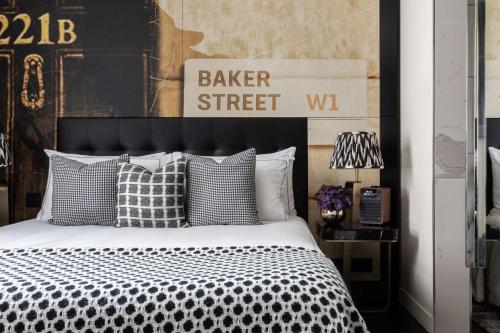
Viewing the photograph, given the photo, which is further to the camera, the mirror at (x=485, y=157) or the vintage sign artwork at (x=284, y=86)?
the vintage sign artwork at (x=284, y=86)

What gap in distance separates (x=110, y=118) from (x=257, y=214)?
1.36 metres

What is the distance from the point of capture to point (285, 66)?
338cm

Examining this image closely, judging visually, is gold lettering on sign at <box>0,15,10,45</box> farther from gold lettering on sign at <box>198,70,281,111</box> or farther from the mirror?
the mirror

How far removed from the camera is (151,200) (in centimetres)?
261

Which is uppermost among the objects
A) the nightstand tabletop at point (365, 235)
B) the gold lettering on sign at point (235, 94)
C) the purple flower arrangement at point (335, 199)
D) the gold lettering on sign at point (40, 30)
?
the gold lettering on sign at point (40, 30)

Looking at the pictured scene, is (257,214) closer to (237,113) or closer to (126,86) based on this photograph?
(237,113)

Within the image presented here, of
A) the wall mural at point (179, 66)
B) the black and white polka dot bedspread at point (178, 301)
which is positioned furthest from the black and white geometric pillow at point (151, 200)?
the black and white polka dot bedspread at point (178, 301)

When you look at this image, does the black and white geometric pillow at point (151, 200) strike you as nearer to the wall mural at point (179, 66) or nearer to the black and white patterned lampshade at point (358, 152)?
the wall mural at point (179, 66)

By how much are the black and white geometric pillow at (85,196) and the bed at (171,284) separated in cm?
36

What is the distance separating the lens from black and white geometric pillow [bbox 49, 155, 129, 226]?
8.96ft

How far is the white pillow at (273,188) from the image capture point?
291 cm

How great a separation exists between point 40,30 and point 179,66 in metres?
1.03

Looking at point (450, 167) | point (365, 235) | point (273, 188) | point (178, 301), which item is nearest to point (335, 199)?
point (365, 235)

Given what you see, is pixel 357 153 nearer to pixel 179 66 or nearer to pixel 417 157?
pixel 417 157
